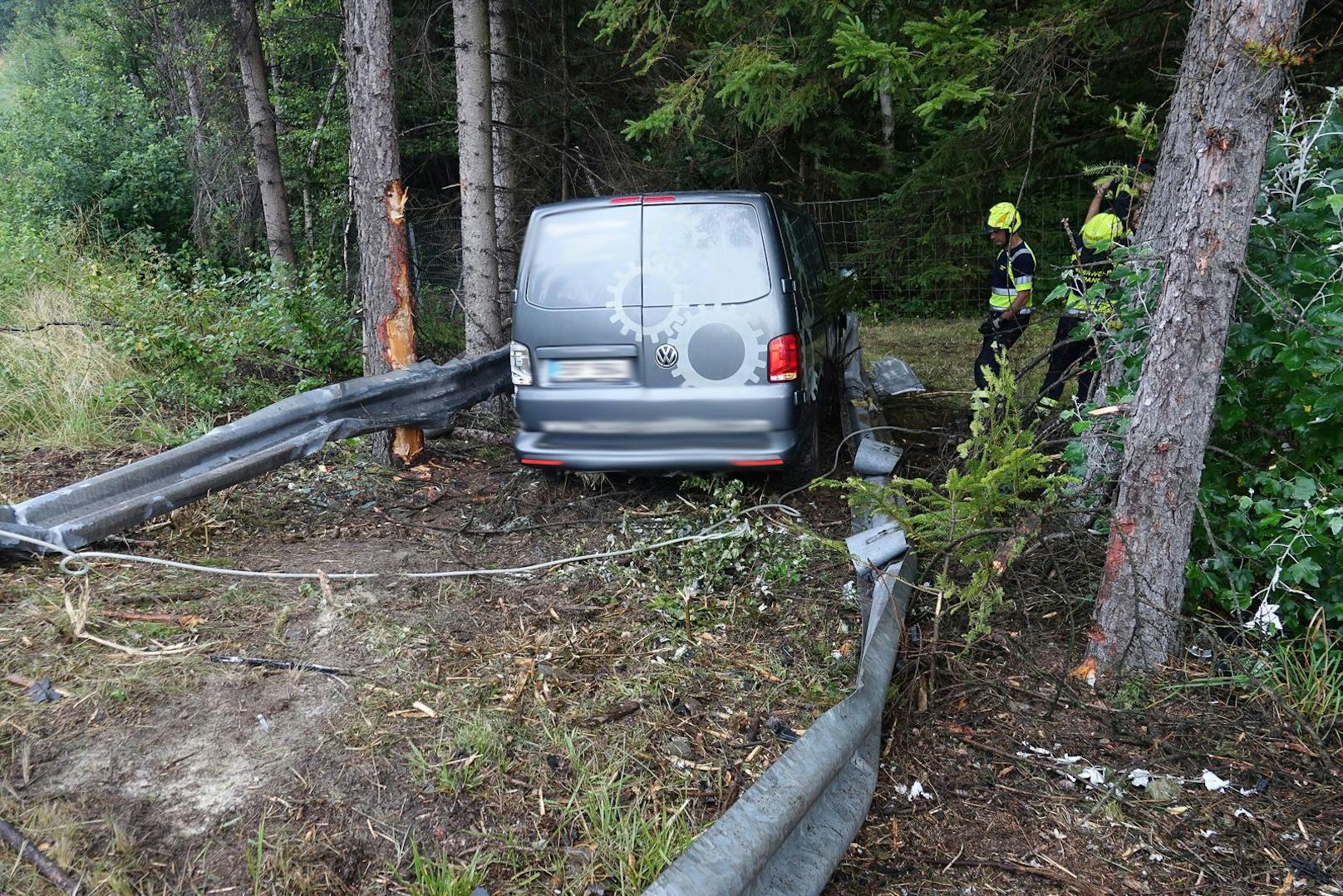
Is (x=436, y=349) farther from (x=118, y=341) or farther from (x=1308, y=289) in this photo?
(x=1308, y=289)

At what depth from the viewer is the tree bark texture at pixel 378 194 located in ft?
20.4

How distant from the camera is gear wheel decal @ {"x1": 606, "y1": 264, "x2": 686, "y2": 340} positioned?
17.4 feet

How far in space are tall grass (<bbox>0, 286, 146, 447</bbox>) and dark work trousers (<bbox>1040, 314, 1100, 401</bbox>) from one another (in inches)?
244

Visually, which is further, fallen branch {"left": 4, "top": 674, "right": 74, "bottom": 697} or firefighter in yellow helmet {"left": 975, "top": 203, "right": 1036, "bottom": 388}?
firefighter in yellow helmet {"left": 975, "top": 203, "right": 1036, "bottom": 388}

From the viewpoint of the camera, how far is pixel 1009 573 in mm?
4219

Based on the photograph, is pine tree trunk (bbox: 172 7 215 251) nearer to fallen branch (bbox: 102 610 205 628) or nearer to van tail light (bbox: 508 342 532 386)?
van tail light (bbox: 508 342 532 386)

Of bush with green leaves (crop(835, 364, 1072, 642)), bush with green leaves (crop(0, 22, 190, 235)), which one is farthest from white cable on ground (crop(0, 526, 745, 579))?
bush with green leaves (crop(0, 22, 190, 235))

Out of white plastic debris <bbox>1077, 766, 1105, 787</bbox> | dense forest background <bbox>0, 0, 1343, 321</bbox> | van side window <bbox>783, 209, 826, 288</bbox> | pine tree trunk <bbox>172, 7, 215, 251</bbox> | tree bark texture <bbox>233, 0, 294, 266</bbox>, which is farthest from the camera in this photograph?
pine tree trunk <bbox>172, 7, 215, 251</bbox>

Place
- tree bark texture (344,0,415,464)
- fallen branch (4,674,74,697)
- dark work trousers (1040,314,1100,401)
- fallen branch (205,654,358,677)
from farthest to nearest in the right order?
tree bark texture (344,0,415,464) < dark work trousers (1040,314,1100,401) < fallen branch (205,654,358,677) < fallen branch (4,674,74,697)

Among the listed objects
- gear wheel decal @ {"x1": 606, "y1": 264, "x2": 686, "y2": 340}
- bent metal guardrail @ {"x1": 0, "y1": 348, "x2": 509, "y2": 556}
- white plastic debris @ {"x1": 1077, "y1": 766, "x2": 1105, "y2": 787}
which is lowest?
white plastic debris @ {"x1": 1077, "y1": 766, "x2": 1105, "y2": 787}

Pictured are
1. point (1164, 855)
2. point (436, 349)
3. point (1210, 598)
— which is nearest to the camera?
point (1164, 855)

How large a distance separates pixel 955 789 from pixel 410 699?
6.77ft

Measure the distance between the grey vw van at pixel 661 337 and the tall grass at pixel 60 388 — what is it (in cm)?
331

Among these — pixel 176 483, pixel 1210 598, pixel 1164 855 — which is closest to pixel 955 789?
pixel 1164 855
